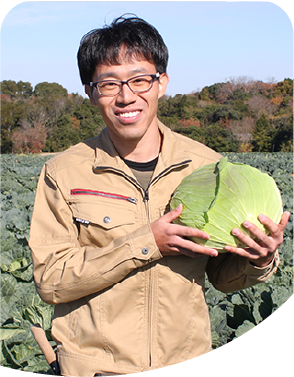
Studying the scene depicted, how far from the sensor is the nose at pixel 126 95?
5.43ft

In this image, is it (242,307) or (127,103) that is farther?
(242,307)

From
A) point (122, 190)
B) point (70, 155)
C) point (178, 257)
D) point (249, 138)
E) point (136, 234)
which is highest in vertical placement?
point (70, 155)

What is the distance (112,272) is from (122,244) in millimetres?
130

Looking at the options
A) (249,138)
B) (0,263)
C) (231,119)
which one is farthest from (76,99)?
(0,263)

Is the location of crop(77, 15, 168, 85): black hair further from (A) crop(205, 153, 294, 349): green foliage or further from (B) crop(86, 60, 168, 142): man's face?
(A) crop(205, 153, 294, 349): green foliage

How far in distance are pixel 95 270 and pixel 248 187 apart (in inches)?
31.9

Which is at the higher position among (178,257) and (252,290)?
(178,257)

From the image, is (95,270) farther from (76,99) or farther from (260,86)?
(260,86)

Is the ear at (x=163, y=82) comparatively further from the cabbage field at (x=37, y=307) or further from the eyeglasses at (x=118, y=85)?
the cabbage field at (x=37, y=307)

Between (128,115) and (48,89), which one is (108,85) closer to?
(128,115)

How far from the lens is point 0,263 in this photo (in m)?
4.41

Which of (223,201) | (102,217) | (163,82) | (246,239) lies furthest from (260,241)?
(163,82)

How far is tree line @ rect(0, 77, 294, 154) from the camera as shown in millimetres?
51000

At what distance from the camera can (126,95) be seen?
166 cm
